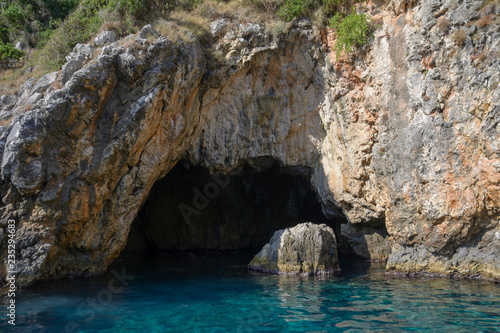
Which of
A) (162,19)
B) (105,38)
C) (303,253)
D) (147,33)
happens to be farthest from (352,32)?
(105,38)

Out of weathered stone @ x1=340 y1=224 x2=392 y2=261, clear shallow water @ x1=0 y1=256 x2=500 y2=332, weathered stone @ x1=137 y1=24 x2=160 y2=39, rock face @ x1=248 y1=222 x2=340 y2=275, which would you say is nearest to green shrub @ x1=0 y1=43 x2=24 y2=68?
weathered stone @ x1=137 y1=24 x2=160 y2=39

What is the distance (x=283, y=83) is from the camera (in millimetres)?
15914

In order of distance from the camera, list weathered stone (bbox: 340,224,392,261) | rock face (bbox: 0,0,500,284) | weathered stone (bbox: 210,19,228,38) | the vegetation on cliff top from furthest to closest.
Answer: weathered stone (bbox: 340,224,392,261) < weathered stone (bbox: 210,19,228,38) < the vegetation on cliff top < rock face (bbox: 0,0,500,284)

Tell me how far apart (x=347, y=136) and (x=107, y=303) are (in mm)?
9942

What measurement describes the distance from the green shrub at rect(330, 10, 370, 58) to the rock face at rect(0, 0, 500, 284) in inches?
15.5

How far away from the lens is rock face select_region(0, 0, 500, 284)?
36.0ft

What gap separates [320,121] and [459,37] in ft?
19.4

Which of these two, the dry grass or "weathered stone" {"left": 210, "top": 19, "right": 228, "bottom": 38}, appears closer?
the dry grass

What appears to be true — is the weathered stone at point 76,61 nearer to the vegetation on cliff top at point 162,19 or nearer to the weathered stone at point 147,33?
the weathered stone at point 147,33

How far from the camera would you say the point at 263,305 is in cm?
885

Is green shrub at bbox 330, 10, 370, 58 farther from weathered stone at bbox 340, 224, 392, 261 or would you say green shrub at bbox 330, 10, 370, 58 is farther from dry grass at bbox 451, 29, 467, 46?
weathered stone at bbox 340, 224, 392, 261

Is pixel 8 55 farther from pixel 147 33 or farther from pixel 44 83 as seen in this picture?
pixel 147 33

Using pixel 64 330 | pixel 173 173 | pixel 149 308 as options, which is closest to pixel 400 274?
pixel 149 308

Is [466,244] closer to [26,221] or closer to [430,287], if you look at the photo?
[430,287]
